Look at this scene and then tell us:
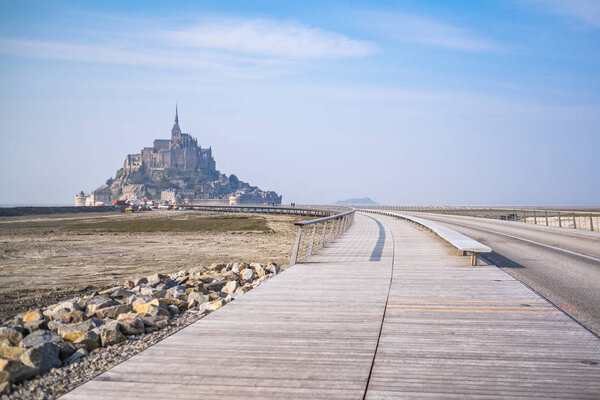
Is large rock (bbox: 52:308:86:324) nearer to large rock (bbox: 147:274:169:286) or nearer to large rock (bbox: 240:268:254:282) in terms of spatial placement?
large rock (bbox: 147:274:169:286)

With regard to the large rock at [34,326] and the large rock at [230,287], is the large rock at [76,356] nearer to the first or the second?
the large rock at [34,326]

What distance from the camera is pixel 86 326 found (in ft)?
23.6

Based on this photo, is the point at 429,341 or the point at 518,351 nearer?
the point at 518,351

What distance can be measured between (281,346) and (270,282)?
434cm

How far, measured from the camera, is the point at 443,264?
11.9 m

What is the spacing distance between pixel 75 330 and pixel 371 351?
13.8 ft

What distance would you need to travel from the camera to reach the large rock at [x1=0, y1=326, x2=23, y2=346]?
6940mm

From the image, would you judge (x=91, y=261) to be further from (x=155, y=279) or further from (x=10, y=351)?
(x=10, y=351)

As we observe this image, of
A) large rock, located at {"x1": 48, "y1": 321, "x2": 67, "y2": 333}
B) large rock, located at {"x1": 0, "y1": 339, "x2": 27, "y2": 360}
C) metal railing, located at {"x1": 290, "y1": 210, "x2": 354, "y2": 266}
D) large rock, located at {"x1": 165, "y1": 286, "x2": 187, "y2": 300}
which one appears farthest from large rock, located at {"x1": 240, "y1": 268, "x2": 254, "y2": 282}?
large rock, located at {"x1": 0, "y1": 339, "x2": 27, "y2": 360}

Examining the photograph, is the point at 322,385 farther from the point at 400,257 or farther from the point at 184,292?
the point at 400,257

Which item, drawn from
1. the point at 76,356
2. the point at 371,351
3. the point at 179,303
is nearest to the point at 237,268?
the point at 179,303

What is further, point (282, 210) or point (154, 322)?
point (282, 210)

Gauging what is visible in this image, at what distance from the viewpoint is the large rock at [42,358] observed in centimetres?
506

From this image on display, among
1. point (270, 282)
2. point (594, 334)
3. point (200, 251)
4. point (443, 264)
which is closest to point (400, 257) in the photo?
point (443, 264)
